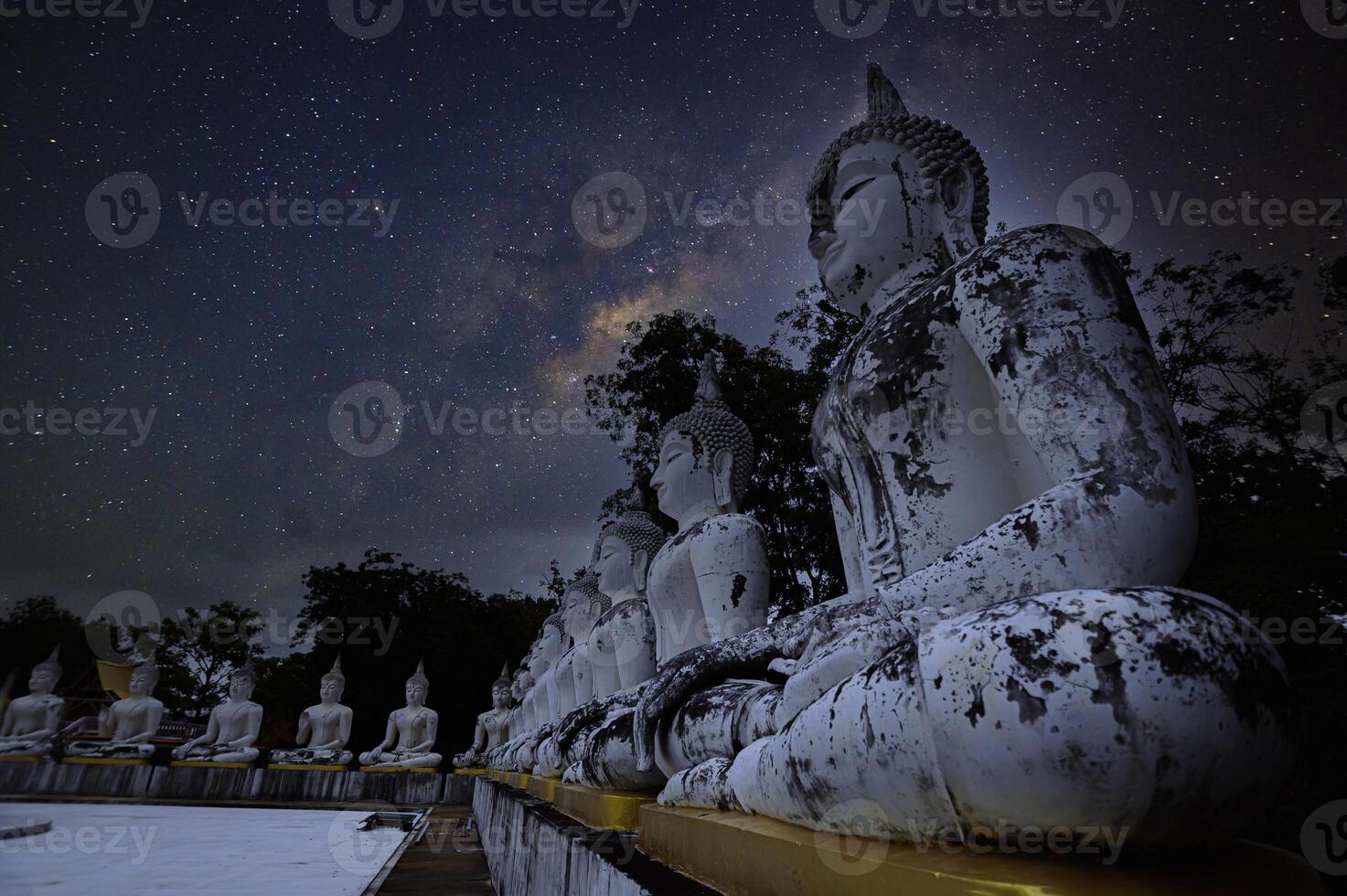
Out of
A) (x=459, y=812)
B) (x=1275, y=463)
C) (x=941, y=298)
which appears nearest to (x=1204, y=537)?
(x=1275, y=463)

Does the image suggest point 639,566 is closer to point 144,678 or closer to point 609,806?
point 609,806

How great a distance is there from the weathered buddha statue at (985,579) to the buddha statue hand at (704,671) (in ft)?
0.03

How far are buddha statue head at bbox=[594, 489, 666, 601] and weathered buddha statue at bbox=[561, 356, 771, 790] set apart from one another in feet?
6.74

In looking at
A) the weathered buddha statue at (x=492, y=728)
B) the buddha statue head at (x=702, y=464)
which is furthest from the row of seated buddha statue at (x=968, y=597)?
the weathered buddha statue at (x=492, y=728)

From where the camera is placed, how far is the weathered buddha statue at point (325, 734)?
49.5ft

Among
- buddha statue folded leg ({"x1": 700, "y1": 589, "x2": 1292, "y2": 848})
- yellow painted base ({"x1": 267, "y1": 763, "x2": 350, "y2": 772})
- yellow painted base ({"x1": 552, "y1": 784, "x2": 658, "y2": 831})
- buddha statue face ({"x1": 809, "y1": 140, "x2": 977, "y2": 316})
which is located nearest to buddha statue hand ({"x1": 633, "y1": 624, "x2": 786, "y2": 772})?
yellow painted base ({"x1": 552, "y1": 784, "x2": 658, "y2": 831})

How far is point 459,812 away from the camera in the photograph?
1288 centimetres

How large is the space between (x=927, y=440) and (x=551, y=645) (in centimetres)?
998

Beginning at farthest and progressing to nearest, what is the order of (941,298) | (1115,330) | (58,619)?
(58,619) → (941,298) → (1115,330)

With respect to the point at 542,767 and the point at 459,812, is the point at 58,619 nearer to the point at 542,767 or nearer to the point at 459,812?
the point at 542,767

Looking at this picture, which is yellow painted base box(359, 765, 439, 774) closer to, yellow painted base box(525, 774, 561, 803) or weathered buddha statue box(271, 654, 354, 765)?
weathered buddha statue box(271, 654, 354, 765)

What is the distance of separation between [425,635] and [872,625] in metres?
29.1

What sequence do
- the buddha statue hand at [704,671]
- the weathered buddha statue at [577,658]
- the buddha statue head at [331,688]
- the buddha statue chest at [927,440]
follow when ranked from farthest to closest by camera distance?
the buddha statue head at [331,688]
the weathered buddha statue at [577,658]
the buddha statue hand at [704,671]
the buddha statue chest at [927,440]

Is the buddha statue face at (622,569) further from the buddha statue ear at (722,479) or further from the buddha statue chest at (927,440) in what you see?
the buddha statue chest at (927,440)
